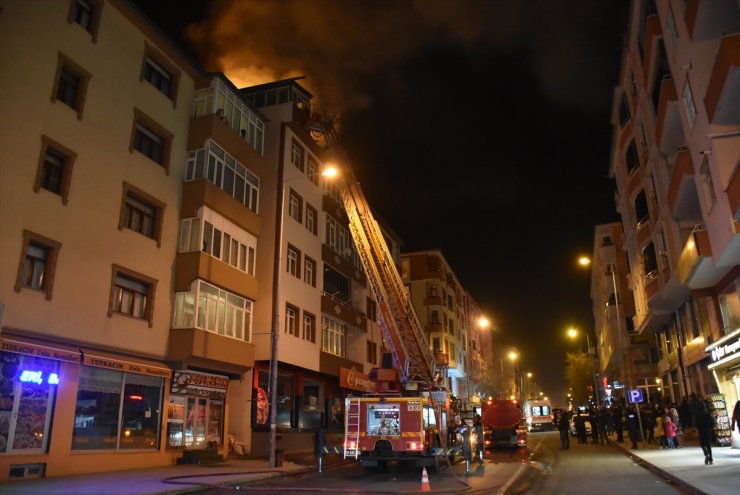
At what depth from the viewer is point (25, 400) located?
52.5 ft

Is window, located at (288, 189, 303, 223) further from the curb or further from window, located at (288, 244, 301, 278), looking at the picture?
the curb

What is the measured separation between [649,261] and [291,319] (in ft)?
59.5

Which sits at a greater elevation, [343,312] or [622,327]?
[622,327]

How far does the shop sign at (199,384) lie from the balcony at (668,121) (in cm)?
2009

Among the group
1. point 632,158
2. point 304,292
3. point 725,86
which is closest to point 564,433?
point 304,292

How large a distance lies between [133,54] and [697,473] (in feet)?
73.8

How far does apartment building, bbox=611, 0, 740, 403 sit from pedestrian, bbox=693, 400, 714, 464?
2.37 metres

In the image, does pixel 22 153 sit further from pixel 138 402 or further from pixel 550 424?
pixel 550 424

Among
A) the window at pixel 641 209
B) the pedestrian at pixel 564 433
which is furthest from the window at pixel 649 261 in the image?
the pedestrian at pixel 564 433

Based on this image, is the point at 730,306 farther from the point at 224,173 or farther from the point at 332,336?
the point at 332,336

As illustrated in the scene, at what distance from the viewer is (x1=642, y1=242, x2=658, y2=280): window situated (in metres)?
27.7

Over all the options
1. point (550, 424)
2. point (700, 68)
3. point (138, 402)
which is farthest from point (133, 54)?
point (550, 424)

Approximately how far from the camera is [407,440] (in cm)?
1728

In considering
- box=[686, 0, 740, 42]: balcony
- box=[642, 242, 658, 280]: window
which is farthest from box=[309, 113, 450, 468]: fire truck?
box=[642, 242, 658, 280]: window
